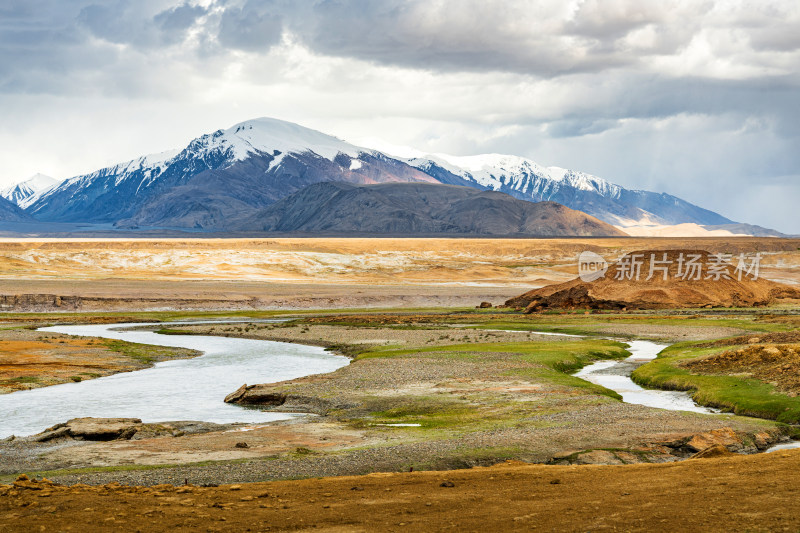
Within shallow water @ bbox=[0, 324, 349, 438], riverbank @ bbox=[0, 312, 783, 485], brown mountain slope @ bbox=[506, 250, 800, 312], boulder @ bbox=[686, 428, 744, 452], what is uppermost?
brown mountain slope @ bbox=[506, 250, 800, 312]

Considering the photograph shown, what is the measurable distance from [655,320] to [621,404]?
52928 millimetres

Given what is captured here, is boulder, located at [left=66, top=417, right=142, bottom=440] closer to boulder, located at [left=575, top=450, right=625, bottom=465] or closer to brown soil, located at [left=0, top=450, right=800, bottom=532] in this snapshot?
brown soil, located at [left=0, top=450, right=800, bottom=532]

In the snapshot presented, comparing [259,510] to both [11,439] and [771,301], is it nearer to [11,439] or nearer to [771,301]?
[11,439]

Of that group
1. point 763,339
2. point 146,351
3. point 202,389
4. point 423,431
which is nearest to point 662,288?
point 763,339

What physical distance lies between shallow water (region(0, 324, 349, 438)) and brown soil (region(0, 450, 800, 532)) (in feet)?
48.3

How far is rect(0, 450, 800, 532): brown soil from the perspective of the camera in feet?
51.8

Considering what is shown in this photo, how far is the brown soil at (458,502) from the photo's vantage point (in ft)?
51.8

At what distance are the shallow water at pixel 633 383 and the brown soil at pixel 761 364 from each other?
3.82 m

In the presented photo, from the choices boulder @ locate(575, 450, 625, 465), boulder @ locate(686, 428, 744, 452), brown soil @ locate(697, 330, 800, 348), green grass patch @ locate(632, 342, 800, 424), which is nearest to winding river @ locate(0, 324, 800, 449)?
green grass patch @ locate(632, 342, 800, 424)

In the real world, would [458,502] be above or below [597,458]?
above

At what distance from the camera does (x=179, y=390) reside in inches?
1702

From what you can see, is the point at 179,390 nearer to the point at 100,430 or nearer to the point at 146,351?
the point at 100,430

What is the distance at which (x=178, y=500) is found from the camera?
18266mm

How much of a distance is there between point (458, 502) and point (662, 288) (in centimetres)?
9508
